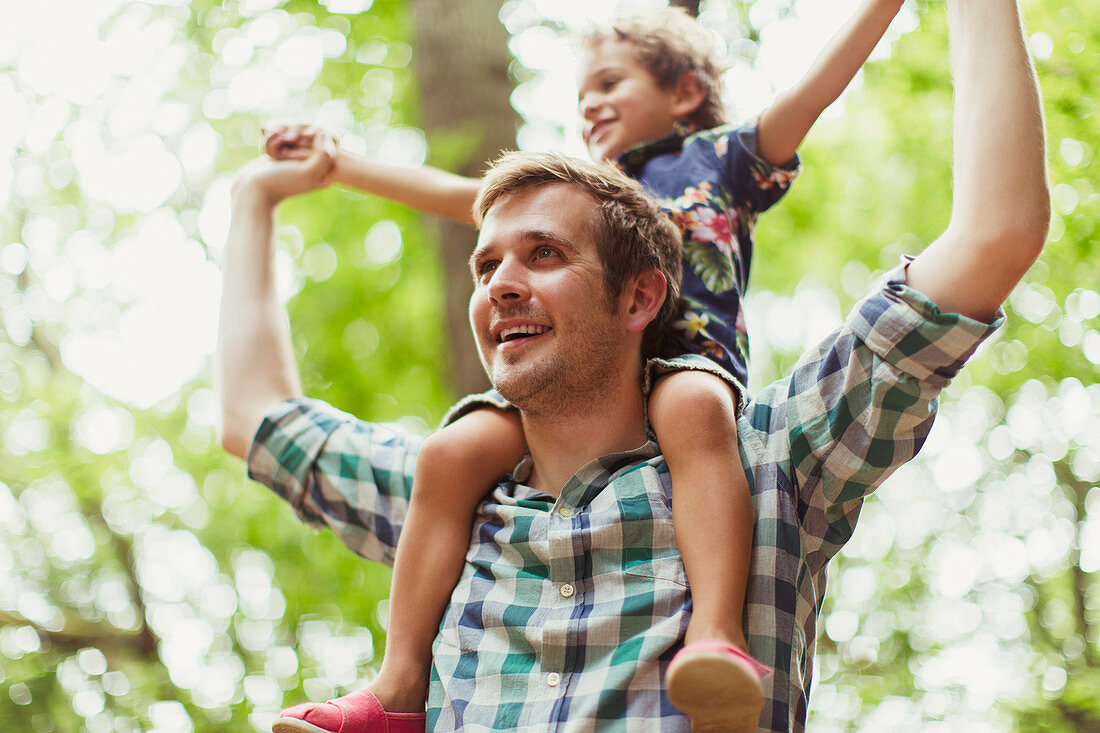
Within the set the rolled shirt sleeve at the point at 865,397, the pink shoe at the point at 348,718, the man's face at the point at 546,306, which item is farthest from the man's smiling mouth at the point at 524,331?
the pink shoe at the point at 348,718

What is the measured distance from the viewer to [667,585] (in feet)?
4.65

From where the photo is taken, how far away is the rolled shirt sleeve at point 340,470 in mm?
1926

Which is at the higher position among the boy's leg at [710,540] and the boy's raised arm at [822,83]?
the boy's raised arm at [822,83]

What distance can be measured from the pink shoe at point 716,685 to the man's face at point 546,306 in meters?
0.54

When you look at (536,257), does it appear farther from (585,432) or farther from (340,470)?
(340,470)

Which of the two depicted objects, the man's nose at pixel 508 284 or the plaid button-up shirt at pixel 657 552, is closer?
the plaid button-up shirt at pixel 657 552

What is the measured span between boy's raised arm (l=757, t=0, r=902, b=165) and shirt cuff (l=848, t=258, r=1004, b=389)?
0.49 metres

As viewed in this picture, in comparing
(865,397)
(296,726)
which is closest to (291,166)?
(296,726)

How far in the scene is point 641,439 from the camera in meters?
1.66

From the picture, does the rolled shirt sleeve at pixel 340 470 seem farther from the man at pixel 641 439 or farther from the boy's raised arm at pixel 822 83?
the boy's raised arm at pixel 822 83

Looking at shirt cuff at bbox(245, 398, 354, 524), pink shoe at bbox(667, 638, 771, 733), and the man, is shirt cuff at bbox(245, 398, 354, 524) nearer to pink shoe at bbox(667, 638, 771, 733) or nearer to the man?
the man

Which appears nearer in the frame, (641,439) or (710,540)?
(710,540)

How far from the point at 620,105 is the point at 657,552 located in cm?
113

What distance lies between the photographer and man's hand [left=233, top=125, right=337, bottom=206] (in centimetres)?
215
